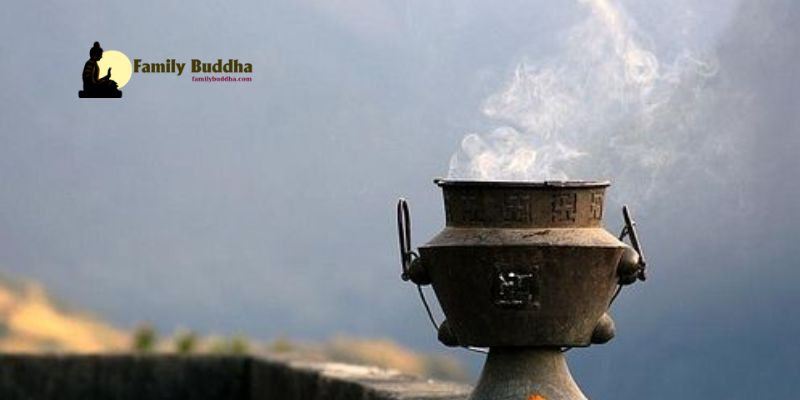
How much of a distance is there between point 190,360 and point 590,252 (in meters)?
5.38

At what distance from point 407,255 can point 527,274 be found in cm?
47

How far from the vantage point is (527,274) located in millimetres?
5316

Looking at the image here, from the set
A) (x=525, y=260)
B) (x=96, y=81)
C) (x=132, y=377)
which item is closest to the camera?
(x=525, y=260)

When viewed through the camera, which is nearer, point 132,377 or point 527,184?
point 527,184

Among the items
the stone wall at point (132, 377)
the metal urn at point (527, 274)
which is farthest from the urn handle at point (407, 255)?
the stone wall at point (132, 377)

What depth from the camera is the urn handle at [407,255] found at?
Answer: 5.59m

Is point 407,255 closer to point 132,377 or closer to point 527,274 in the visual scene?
point 527,274

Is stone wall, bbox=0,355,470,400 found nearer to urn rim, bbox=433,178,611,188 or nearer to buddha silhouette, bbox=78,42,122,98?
buddha silhouette, bbox=78,42,122,98

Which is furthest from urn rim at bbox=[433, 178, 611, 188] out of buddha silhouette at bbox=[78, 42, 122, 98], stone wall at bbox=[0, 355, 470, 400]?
stone wall at bbox=[0, 355, 470, 400]

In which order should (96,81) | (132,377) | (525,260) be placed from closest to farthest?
1. (525,260)
2. (96,81)
3. (132,377)

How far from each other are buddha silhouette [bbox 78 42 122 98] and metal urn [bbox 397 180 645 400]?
3420mm

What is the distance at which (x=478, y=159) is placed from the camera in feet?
18.8

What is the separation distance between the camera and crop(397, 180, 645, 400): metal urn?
5.32 meters

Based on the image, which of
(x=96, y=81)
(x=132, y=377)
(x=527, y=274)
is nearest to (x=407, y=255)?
(x=527, y=274)
